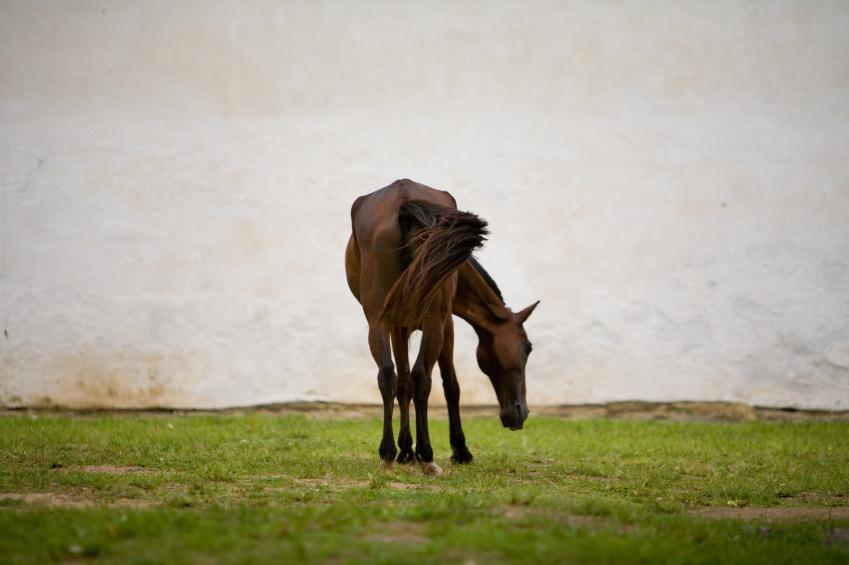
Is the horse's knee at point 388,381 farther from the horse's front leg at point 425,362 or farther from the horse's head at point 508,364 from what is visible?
the horse's head at point 508,364

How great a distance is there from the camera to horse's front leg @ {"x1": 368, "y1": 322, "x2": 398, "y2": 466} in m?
6.27

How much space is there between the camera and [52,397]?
10.7 m

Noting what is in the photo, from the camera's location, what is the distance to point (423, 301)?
602cm

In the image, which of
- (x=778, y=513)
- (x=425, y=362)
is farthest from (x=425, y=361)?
(x=778, y=513)

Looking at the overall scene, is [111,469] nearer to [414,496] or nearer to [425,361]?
[425,361]

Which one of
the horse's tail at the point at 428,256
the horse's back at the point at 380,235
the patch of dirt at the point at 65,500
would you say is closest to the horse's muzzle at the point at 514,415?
the horse's tail at the point at 428,256

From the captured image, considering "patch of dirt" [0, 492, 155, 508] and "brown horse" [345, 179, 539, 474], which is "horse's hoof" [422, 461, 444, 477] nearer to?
"brown horse" [345, 179, 539, 474]

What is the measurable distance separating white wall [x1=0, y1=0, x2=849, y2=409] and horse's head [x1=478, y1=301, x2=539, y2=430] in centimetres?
357

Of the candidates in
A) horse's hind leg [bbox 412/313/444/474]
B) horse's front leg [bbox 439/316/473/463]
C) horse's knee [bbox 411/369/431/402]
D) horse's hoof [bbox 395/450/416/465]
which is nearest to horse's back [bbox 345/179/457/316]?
horse's hind leg [bbox 412/313/444/474]

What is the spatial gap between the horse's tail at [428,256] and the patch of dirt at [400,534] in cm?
196

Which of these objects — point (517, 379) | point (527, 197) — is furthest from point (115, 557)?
point (527, 197)

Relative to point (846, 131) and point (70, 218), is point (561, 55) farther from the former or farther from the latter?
point (70, 218)

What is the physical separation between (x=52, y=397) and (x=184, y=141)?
3.09 meters

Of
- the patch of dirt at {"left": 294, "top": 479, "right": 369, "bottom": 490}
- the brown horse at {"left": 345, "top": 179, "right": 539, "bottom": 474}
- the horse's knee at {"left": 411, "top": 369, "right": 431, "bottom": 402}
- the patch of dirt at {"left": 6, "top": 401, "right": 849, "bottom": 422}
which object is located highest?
the brown horse at {"left": 345, "top": 179, "right": 539, "bottom": 474}
